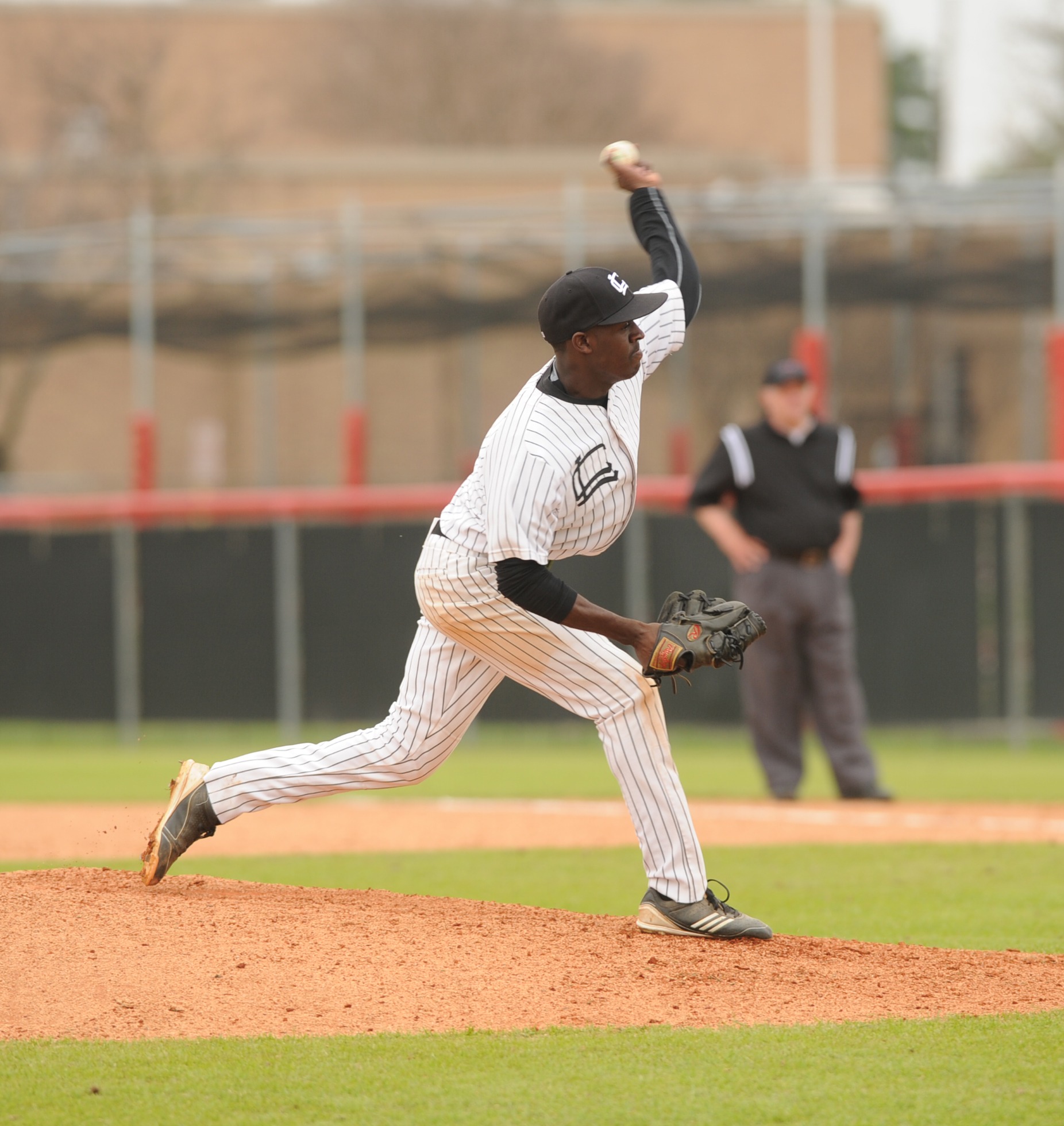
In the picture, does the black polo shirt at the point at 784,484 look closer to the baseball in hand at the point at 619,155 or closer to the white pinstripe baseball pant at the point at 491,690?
the baseball in hand at the point at 619,155

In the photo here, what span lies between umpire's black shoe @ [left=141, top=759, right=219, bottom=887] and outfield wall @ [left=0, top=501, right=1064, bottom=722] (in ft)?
26.9

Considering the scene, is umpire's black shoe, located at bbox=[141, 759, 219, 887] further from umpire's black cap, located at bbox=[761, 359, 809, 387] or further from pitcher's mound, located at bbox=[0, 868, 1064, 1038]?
umpire's black cap, located at bbox=[761, 359, 809, 387]

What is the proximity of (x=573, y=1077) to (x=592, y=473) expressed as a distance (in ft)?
5.35

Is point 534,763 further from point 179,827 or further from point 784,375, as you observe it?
point 179,827

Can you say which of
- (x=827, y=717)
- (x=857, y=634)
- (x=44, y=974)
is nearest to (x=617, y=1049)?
(x=44, y=974)

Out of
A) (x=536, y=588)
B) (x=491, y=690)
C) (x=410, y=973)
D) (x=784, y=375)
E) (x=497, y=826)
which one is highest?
(x=784, y=375)

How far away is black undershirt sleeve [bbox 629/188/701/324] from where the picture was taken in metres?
5.12

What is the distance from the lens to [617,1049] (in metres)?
3.63

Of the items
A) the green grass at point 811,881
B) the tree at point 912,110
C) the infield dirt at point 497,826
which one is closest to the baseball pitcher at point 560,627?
the green grass at point 811,881

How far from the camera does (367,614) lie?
13758 millimetres

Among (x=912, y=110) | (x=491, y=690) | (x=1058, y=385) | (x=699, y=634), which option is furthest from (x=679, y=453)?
(x=912, y=110)

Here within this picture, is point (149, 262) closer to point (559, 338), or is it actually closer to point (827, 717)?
point (827, 717)

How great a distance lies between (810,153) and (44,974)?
36294 millimetres

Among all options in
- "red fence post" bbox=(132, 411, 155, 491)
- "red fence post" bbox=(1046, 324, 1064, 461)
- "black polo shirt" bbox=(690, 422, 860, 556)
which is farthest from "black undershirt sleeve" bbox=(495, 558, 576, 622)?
"red fence post" bbox=(132, 411, 155, 491)
